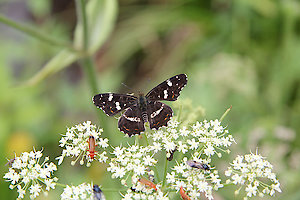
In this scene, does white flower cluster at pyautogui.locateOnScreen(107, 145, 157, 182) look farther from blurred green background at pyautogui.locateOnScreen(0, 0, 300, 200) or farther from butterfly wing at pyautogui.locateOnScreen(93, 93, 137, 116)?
blurred green background at pyautogui.locateOnScreen(0, 0, 300, 200)

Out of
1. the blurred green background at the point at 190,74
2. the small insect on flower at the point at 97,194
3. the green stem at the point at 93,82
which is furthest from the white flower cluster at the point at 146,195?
the green stem at the point at 93,82

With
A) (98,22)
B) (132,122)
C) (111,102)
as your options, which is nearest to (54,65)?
(98,22)

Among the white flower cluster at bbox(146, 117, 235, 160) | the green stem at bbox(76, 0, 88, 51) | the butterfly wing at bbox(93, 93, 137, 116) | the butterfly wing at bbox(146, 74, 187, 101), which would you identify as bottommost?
the white flower cluster at bbox(146, 117, 235, 160)

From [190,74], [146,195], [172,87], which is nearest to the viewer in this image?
[146,195]

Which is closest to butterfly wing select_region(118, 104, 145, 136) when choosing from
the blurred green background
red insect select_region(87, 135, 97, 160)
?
red insect select_region(87, 135, 97, 160)

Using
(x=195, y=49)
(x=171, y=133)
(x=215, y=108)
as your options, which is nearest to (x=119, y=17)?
(x=195, y=49)

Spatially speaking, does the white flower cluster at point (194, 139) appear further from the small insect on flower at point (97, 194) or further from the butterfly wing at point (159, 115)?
the small insect on flower at point (97, 194)

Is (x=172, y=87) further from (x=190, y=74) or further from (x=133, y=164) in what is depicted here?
(x=190, y=74)

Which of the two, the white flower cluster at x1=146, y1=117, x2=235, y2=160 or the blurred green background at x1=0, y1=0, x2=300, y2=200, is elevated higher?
the blurred green background at x1=0, y1=0, x2=300, y2=200
